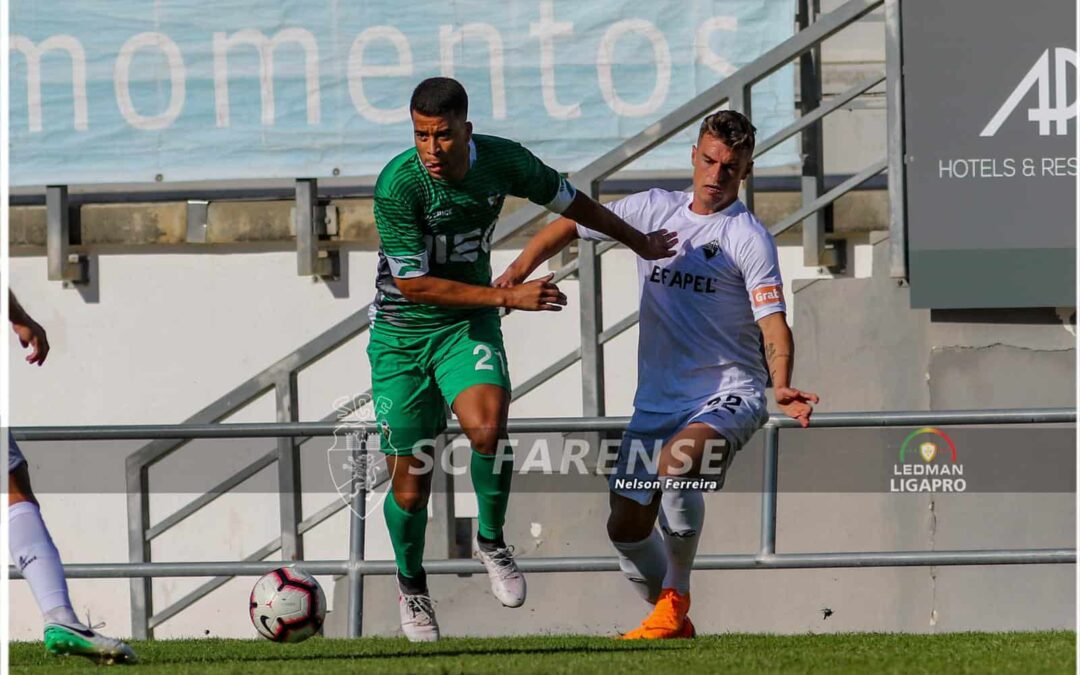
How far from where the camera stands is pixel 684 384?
7.53 metres

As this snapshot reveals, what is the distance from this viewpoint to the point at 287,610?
7.39 m

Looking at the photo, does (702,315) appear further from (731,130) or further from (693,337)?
(731,130)

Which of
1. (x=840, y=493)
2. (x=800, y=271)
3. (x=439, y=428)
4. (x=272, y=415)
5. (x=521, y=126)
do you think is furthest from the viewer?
(x=272, y=415)

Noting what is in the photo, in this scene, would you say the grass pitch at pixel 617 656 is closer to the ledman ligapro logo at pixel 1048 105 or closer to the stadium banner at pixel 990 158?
the stadium banner at pixel 990 158

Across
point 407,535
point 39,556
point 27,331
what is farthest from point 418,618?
point 27,331

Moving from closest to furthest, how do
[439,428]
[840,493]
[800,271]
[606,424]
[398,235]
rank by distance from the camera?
[398,235]
[439,428]
[606,424]
[840,493]
[800,271]

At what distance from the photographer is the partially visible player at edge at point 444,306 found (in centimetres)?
676

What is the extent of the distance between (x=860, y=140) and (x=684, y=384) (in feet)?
14.4

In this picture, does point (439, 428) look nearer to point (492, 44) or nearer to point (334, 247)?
point (492, 44)

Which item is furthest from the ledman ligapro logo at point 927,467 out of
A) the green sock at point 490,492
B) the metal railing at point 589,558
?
the green sock at point 490,492

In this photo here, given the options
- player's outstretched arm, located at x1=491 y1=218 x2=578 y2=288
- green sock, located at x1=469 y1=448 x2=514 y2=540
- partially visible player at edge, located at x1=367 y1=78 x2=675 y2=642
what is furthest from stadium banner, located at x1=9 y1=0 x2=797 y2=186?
green sock, located at x1=469 y1=448 x2=514 y2=540

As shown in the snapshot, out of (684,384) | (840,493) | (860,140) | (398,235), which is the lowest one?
(840,493)

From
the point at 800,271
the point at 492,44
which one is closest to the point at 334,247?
the point at 492,44

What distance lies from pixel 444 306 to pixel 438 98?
2.75 feet
